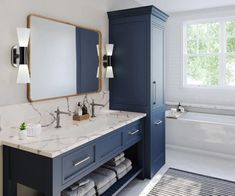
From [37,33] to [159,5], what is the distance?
2.69 metres

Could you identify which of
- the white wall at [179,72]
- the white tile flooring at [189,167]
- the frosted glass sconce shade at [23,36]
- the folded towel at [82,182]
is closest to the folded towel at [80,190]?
the folded towel at [82,182]

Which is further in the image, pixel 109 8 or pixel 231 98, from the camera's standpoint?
pixel 231 98

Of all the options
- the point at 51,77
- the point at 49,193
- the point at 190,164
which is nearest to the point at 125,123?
the point at 51,77

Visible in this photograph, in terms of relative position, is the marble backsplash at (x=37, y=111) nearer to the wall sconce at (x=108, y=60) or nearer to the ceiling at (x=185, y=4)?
the wall sconce at (x=108, y=60)

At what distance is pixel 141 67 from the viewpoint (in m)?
2.99

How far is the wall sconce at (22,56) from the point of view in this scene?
1.97 metres

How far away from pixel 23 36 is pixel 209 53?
3.67m

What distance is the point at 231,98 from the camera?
14.3 ft

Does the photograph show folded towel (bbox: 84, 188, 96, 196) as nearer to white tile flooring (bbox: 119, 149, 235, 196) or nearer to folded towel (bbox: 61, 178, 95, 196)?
folded towel (bbox: 61, 178, 95, 196)

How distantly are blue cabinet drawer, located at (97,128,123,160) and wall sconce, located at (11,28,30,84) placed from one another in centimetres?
82

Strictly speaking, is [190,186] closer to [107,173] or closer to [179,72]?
[107,173]

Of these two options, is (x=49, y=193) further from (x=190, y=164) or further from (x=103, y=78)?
(x=190, y=164)

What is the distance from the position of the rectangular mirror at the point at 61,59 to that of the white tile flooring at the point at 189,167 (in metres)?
1.26

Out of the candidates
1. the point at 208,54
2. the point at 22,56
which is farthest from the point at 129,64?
the point at 208,54
